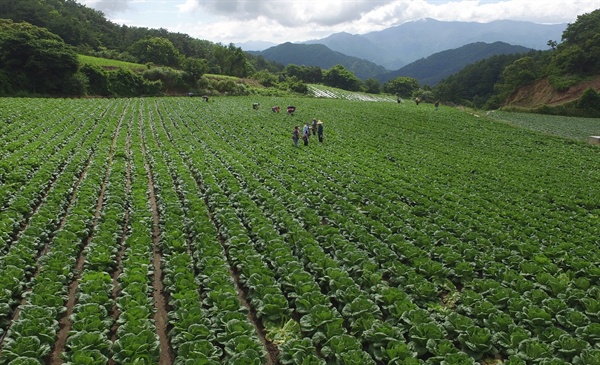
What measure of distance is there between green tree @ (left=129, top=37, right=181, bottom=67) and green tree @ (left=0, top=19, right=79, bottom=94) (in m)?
36.6

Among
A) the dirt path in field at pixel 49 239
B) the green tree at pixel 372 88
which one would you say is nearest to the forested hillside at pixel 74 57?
the dirt path in field at pixel 49 239

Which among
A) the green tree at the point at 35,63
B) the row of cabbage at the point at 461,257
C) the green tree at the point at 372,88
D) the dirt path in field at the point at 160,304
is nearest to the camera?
the row of cabbage at the point at 461,257

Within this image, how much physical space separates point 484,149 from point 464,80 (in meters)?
102

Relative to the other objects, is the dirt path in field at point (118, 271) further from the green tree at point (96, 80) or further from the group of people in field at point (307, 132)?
the green tree at point (96, 80)

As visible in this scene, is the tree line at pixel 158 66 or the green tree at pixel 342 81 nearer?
the tree line at pixel 158 66

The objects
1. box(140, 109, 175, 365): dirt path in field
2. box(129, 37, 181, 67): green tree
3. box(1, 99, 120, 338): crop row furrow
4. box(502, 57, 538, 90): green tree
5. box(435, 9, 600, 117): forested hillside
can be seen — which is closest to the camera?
box(140, 109, 175, 365): dirt path in field

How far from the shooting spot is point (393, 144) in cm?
2659

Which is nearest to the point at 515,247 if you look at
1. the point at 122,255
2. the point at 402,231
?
the point at 402,231

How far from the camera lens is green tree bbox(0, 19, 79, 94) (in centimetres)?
4581

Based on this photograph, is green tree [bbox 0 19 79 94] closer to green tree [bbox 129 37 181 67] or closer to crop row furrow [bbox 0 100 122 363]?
green tree [bbox 129 37 181 67]

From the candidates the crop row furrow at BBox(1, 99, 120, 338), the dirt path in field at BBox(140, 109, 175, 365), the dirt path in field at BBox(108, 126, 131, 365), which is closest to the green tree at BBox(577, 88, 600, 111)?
the dirt path in field at BBox(108, 126, 131, 365)

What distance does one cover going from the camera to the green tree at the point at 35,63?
150 feet

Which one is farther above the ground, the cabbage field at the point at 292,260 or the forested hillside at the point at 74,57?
the forested hillside at the point at 74,57

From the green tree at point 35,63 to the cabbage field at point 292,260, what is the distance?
33904mm
